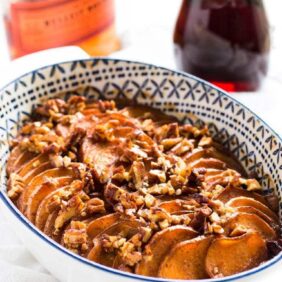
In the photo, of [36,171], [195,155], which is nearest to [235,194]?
[195,155]

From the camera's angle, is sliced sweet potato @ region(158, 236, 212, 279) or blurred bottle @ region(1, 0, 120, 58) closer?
sliced sweet potato @ region(158, 236, 212, 279)

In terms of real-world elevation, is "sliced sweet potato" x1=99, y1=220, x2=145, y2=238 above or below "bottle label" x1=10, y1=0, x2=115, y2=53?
below

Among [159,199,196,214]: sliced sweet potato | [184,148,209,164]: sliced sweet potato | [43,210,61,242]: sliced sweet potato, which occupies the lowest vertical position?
[43,210,61,242]: sliced sweet potato

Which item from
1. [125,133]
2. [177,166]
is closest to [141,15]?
[125,133]

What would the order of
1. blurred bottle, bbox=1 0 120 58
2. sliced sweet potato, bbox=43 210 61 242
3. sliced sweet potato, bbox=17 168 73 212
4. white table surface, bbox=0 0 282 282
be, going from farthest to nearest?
1. blurred bottle, bbox=1 0 120 58
2. white table surface, bbox=0 0 282 282
3. sliced sweet potato, bbox=17 168 73 212
4. sliced sweet potato, bbox=43 210 61 242

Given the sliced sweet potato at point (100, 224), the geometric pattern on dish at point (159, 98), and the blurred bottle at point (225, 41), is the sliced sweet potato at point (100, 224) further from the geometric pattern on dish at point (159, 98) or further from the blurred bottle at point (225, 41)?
the blurred bottle at point (225, 41)

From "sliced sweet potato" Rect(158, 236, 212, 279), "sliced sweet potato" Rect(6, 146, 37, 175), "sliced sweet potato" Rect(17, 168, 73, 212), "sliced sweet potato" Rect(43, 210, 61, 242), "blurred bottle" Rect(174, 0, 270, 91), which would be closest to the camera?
"sliced sweet potato" Rect(158, 236, 212, 279)

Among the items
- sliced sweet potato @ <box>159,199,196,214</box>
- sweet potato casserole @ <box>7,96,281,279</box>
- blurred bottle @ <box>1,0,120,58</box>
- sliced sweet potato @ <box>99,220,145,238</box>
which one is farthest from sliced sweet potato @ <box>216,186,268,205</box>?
blurred bottle @ <box>1,0,120,58</box>

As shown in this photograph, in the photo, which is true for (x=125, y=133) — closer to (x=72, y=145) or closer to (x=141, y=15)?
(x=72, y=145)

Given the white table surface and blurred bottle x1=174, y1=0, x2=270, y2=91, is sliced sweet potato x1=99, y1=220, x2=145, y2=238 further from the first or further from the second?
blurred bottle x1=174, y1=0, x2=270, y2=91
